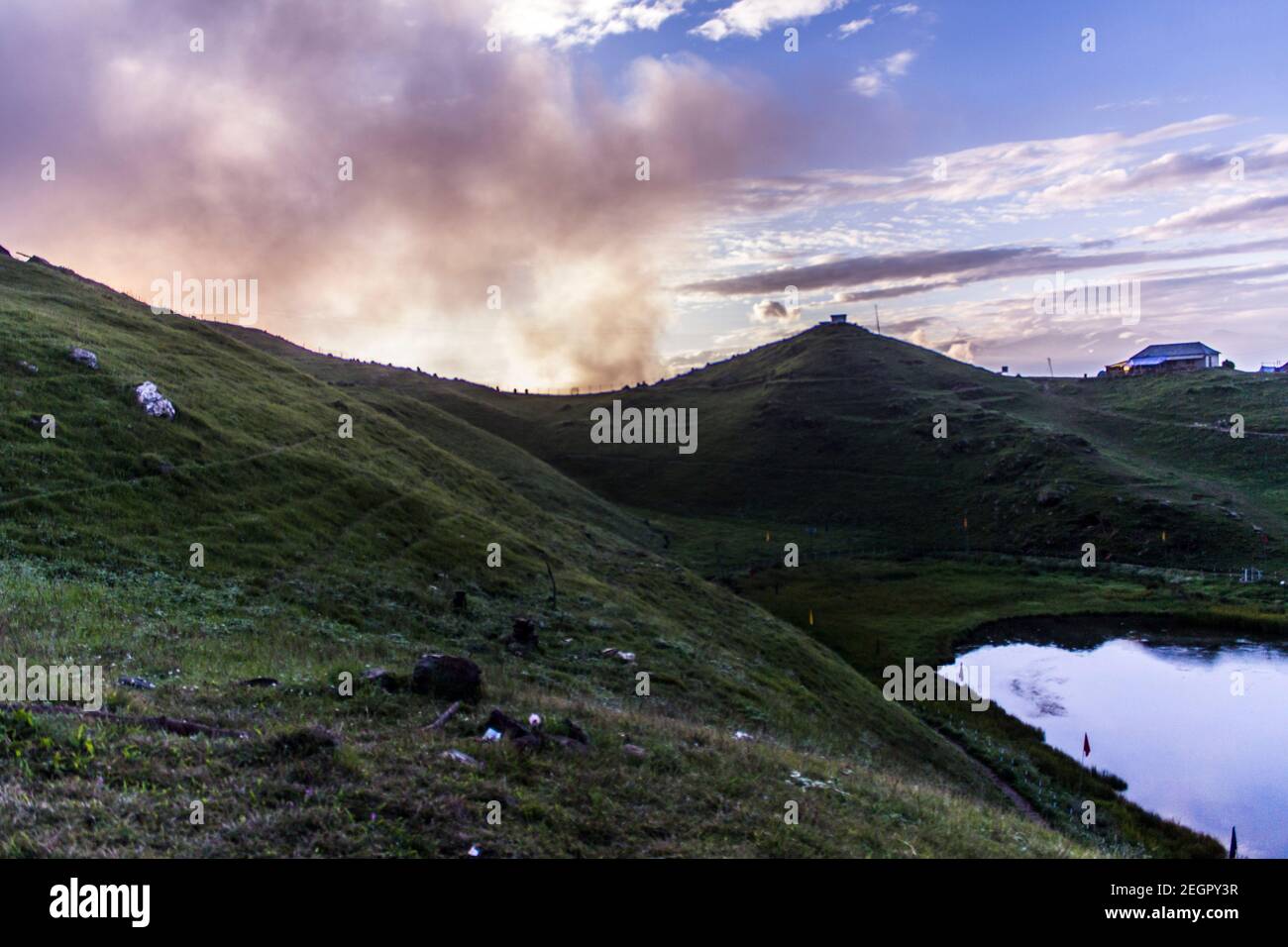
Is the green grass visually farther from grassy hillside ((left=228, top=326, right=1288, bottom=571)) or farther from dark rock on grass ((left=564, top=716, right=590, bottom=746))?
grassy hillside ((left=228, top=326, right=1288, bottom=571))

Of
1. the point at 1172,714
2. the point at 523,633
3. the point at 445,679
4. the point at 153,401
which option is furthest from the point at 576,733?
the point at 1172,714

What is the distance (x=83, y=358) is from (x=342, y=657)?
34.0 meters

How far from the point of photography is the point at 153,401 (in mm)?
42969

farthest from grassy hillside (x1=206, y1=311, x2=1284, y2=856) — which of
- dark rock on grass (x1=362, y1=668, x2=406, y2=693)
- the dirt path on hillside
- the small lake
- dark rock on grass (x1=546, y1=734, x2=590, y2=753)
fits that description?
dark rock on grass (x1=362, y1=668, x2=406, y2=693)

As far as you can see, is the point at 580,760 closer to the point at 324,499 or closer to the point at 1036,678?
the point at 324,499

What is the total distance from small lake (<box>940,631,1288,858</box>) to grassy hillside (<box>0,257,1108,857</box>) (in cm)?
1156

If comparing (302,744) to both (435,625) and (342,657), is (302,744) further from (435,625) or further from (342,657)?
(435,625)

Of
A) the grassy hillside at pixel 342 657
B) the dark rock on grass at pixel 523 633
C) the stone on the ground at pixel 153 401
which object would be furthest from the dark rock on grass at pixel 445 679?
the stone on the ground at pixel 153 401

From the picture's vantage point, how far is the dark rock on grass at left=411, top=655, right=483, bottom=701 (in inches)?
717

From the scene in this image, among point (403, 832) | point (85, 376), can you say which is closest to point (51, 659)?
point (403, 832)

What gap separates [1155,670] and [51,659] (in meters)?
73.8
